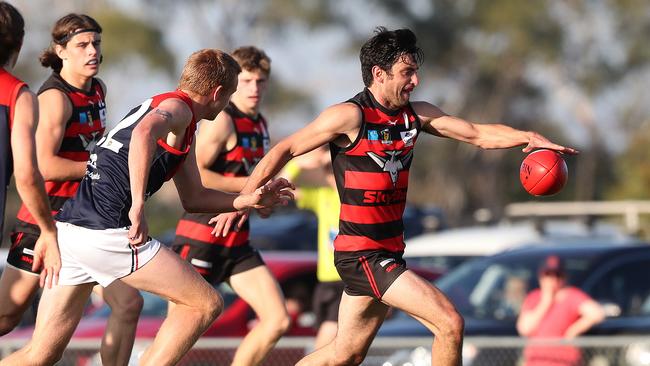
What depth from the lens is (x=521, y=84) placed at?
174 ft

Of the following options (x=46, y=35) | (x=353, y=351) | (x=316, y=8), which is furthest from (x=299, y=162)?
(x=316, y=8)

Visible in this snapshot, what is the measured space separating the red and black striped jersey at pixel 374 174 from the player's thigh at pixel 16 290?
76.1 inches

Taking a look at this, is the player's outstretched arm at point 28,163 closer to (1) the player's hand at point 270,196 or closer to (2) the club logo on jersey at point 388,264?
(1) the player's hand at point 270,196

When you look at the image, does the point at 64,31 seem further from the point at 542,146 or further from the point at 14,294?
the point at 542,146

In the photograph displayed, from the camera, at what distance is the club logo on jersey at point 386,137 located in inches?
309

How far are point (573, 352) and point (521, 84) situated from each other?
4227cm

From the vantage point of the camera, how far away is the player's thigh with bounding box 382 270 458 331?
7.46 m

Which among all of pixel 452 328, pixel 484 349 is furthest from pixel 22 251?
pixel 484 349

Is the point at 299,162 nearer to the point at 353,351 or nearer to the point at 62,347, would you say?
the point at 353,351

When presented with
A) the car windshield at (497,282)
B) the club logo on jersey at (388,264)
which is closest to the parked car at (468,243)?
the car windshield at (497,282)

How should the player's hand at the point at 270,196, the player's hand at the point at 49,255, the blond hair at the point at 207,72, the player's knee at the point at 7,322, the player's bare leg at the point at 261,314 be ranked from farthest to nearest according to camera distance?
the player's bare leg at the point at 261,314
the player's knee at the point at 7,322
the player's hand at the point at 270,196
the blond hair at the point at 207,72
the player's hand at the point at 49,255

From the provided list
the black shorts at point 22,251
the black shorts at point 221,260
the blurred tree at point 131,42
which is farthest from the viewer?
the blurred tree at point 131,42

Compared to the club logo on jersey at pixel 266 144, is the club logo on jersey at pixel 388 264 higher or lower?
lower

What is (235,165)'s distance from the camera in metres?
9.24
